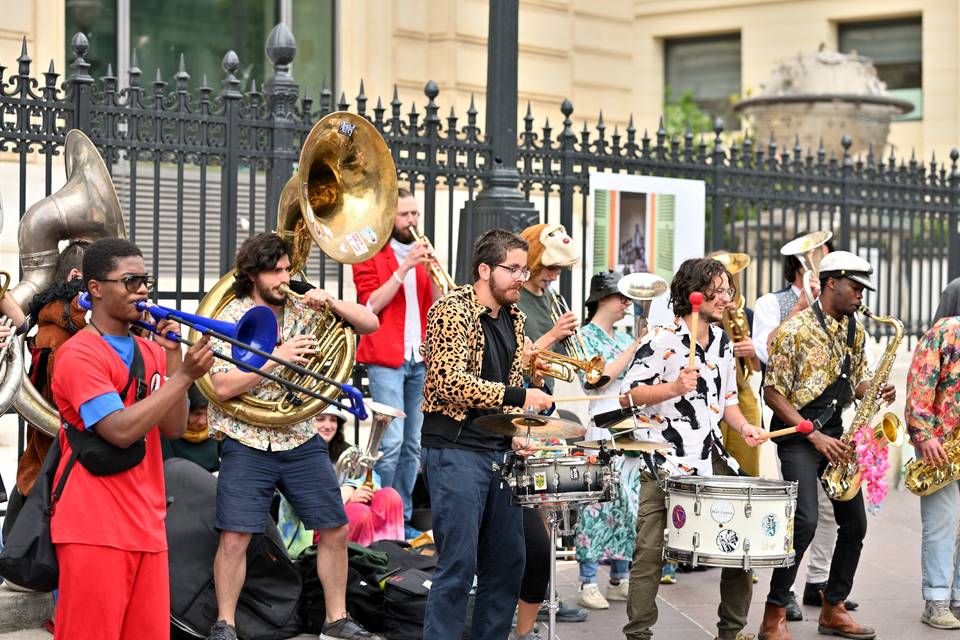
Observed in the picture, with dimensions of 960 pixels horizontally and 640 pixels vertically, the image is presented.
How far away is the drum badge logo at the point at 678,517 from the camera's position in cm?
628

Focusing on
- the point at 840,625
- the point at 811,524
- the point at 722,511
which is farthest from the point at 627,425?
the point at 840,625

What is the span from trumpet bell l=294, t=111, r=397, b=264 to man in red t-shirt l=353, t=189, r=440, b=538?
2.51 ft

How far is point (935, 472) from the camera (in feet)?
25.0

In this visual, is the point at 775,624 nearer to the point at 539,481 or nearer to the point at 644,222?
the point at 539,481

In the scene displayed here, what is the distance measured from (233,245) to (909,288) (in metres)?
6.55

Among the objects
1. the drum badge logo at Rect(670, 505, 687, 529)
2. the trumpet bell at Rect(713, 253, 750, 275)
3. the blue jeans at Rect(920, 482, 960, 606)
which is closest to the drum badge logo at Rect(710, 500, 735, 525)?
Result: the drum badge logo at Rect(670, 505, 687, 529)

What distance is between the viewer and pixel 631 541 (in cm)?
794

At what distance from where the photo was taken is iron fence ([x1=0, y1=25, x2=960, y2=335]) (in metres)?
7.65

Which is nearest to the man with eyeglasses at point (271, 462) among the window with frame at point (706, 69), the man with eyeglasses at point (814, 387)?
the man with eyeglasses at point (814, 387)

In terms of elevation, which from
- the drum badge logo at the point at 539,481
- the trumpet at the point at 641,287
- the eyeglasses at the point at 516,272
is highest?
the eyeglasses at the point at 516,272

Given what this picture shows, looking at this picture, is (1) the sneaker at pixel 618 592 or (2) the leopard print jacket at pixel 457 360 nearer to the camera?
(2) the leopard print jacket at pixel 457 360

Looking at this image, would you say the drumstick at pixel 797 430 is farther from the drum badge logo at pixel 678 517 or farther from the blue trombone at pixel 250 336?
the blue trombone at pixel 250 336

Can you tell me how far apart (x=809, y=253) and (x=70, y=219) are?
4.22 m

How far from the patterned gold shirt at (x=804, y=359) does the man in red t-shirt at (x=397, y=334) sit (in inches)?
80.4
